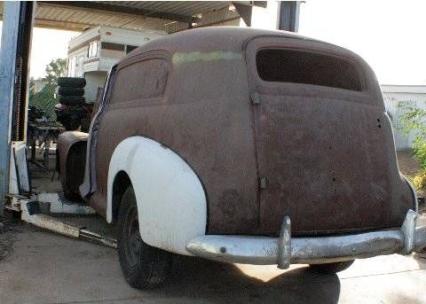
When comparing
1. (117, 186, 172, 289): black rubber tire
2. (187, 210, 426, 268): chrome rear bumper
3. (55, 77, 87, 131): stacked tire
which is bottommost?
(117, 186, 172, 289): black rubber tire

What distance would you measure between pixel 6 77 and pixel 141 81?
2.49m

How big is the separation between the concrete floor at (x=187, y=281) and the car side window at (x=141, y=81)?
5.16 feet

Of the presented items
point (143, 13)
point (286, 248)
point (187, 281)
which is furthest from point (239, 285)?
point (143, 13)

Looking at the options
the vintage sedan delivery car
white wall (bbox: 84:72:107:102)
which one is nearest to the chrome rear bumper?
the vintage sedan delivery car

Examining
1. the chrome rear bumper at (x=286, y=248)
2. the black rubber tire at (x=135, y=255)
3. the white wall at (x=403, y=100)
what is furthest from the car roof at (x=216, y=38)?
the white wall at (x=403, y=100)

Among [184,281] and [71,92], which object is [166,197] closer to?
[184,281]

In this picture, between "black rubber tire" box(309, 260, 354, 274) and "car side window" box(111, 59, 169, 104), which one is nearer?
"car side window" box(111, 59, 169, 104)

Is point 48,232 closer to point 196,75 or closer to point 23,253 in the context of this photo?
point 23,253

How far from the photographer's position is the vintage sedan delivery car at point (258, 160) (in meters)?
3.41

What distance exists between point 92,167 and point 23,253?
1.05 metres

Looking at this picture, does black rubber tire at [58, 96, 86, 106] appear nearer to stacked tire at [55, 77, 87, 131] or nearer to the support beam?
stacked tire at [55, 77, 87, 131]

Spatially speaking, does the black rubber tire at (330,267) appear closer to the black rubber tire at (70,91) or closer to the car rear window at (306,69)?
the car rear window at (306,69)

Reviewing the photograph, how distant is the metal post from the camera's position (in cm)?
625

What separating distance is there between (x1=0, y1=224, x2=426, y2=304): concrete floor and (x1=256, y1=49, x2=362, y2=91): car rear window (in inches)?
70.5
